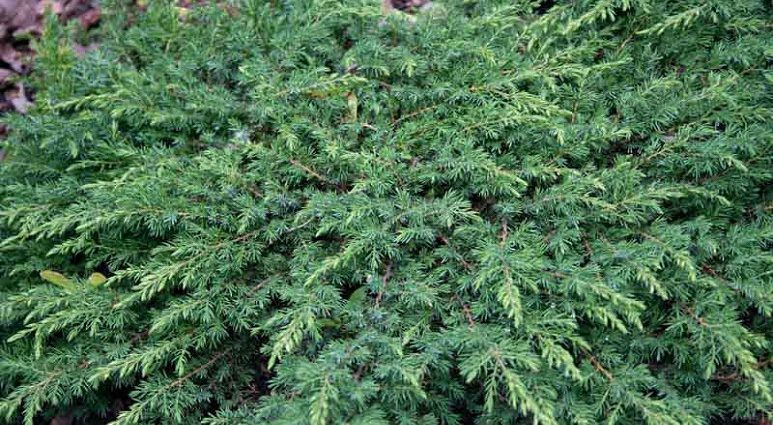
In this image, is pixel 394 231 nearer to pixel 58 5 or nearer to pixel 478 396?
pixel 478 396

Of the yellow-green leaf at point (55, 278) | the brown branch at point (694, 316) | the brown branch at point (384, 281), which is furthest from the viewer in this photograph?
the yellow-green leaf at point (55, 278)

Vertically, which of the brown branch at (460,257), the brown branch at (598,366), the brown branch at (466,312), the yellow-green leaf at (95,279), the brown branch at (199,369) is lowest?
the brown branch at (199,369)

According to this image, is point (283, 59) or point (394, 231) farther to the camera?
point (283, 59)

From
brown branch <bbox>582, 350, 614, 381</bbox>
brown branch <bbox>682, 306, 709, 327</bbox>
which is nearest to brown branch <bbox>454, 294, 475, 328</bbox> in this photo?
brown branch <bbox>582, 350, 614, 381</bbox>

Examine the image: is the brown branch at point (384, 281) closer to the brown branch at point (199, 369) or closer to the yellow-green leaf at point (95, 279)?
the brown branch at point (199, 369)

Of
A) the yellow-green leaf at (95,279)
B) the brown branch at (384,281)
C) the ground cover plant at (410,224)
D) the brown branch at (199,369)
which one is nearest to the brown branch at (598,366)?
the ground cover plant at (410,224)

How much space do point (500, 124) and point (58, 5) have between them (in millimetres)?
2591

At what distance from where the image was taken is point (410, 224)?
1.88 m

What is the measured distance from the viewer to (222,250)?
6.31 feet

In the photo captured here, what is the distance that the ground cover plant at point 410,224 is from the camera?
1.74 m

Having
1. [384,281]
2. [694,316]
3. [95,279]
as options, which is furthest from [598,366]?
[95,279]

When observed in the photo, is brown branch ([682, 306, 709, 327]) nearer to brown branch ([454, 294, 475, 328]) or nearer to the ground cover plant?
the ground cover plant

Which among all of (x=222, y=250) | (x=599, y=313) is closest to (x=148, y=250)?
A: (x=222, y=250)

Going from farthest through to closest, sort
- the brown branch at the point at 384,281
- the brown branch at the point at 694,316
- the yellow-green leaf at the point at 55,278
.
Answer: the yellow-green leaf at the point at 55,278, the brown branch at the point at 384,281, the brown branch at the point at 694,316
